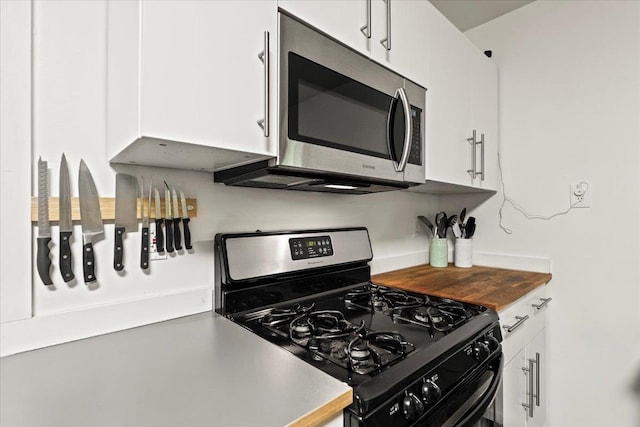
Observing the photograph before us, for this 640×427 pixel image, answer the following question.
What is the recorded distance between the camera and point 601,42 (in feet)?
5.14

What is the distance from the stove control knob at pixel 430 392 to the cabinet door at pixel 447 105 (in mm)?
806

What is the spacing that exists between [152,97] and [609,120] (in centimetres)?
189

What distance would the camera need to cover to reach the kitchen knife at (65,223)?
812mm

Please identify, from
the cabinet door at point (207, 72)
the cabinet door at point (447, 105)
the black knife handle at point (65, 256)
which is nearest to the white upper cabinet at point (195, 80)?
the cabinet door at point (207, 72)

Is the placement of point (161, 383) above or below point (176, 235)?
below

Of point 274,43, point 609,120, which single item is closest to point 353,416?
point 274,43

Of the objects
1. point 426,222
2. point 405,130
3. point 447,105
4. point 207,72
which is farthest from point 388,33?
point 426,222

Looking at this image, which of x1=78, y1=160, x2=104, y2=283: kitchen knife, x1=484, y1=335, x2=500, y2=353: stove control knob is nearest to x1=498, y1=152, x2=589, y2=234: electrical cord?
x1=484, y1=335, x2=500, y2=353: stove control knob

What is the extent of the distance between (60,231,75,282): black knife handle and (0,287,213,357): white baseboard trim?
0.32 ft

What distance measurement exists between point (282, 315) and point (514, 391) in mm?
973

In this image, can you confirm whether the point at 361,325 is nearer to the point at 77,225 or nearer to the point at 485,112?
the point at 77,225

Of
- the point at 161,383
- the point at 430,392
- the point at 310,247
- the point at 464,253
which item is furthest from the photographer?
the point at 464,253

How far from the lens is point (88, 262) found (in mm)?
850

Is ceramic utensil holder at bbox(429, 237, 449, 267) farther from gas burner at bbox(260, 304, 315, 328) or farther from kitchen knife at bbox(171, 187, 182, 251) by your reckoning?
kitchen knife at bbox(171, 187, 182, 251)
